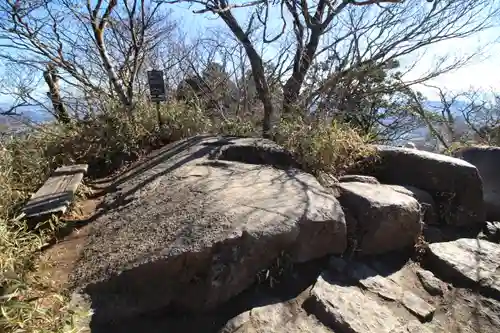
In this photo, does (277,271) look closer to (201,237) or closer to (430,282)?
(201,237)

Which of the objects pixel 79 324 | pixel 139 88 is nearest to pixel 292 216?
pixel 79 324

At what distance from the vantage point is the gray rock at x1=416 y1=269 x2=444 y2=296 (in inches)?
92.6

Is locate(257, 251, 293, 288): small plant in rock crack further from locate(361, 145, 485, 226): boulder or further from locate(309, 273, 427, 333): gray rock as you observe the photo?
locate(361, 145, 485, 226): boulder

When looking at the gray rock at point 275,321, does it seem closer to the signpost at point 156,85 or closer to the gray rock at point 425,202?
the gray rock at point 425,202

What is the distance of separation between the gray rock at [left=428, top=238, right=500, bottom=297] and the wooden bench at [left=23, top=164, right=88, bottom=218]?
293 cm

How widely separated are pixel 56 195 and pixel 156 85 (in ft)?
6.83

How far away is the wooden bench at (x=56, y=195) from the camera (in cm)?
273

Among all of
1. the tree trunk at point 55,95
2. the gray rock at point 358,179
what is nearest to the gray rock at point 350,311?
the gray rock at point 358,179

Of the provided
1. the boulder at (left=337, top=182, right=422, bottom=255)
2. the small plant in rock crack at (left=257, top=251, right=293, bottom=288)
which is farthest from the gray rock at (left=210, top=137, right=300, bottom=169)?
the small plant in rock crack at (left=257, top=251, right=293, bottom=288)

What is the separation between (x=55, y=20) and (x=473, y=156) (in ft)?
20.7

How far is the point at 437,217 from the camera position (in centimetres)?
320

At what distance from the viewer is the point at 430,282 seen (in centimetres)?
242

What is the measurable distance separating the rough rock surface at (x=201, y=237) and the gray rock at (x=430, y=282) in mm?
599

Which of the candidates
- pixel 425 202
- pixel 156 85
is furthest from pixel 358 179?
pixel 156 85
